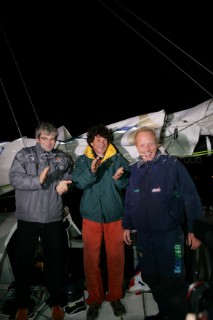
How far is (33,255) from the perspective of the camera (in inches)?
147

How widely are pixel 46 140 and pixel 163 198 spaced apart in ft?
5.84

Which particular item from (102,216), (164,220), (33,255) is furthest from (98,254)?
(164,220)

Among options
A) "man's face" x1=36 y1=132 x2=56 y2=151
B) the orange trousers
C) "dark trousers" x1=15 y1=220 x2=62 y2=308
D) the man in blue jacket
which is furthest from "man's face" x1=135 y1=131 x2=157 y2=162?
"dark trousers" x1=15 y1=220 x2=62 y2=308

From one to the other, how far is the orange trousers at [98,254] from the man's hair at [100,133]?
1.21m

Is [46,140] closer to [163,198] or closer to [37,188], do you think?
[37,188]

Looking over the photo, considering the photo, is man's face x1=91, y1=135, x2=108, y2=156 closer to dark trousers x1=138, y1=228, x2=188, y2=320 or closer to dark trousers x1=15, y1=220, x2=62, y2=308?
dark trousers x1=15, y1=220, x2=62, y2=308

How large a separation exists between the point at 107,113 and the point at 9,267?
67211 mm

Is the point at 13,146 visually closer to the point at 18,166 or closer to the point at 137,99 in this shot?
the point at 18,166

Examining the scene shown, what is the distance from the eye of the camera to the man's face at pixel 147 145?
3.33m

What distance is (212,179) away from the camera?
35.0 meters

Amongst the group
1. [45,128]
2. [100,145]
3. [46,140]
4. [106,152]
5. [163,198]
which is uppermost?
[45,128]

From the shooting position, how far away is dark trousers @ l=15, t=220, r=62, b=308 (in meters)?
3.65

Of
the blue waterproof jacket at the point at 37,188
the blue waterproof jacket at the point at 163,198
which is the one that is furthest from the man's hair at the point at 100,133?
the blue waterproof jacket at the point at 163,198

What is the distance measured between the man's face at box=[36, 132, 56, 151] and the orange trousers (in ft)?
3.94
